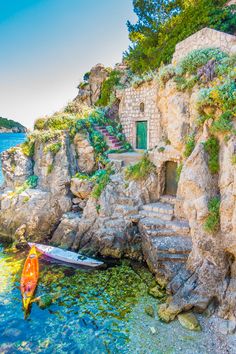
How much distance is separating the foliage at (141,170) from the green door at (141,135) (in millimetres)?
4480

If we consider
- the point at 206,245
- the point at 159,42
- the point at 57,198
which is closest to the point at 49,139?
the point at 57,198

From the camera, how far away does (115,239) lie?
15234mm

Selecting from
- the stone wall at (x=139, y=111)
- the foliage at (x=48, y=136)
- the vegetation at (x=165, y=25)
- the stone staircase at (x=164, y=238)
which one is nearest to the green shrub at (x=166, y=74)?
the stone wall at (x=139, y=111)

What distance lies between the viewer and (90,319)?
406 inches

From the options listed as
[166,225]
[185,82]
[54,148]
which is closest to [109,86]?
[54,148]

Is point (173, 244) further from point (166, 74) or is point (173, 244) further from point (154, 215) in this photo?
point (166, 74)

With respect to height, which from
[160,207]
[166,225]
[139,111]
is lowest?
[166,225]

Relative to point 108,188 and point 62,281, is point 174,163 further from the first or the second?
point 62,281

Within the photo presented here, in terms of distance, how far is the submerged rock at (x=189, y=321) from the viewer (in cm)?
945

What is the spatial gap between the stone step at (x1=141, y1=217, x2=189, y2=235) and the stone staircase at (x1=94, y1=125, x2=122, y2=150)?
25.9 ft

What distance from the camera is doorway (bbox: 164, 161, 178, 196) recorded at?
51.8ft

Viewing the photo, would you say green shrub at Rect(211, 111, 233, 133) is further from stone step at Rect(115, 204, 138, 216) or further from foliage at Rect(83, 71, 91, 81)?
foliage at Rect(83, 71, 91, 81)

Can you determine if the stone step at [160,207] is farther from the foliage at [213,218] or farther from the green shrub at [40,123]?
the green shrub at [40,123]

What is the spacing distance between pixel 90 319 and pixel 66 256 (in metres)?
4.73
